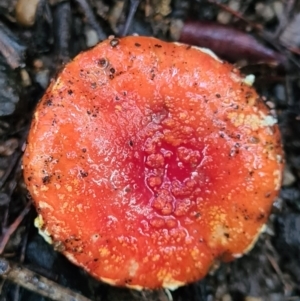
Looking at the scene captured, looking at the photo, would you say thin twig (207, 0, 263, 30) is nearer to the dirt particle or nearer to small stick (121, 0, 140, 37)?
small stick (121, 0, 140, 37)

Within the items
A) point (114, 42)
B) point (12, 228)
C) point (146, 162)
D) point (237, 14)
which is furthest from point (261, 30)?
point (12, 228)

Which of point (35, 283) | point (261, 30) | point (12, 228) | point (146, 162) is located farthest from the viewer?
point (261, 30)

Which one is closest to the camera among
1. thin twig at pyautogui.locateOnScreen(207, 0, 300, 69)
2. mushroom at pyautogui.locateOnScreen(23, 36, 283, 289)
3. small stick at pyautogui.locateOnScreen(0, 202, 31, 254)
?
mushroom at pyautogui.locateOnScreen(23, 36, 283, 289)

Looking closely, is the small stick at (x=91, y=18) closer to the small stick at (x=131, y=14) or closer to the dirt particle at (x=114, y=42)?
the small stick at (x=131, y=14)

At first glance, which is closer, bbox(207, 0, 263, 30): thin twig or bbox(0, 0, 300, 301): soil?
bbox(0, 0, 300, 301): soil

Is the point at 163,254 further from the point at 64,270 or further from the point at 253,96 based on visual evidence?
the point at 253,96

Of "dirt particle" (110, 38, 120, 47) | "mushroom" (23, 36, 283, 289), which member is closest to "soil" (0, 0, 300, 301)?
"mushroom" (23, 36, 283, 289)

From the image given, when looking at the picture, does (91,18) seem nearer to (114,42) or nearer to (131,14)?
(131,14)

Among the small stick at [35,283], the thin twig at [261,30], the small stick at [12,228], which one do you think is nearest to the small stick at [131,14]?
the thin twig at [261,30]
